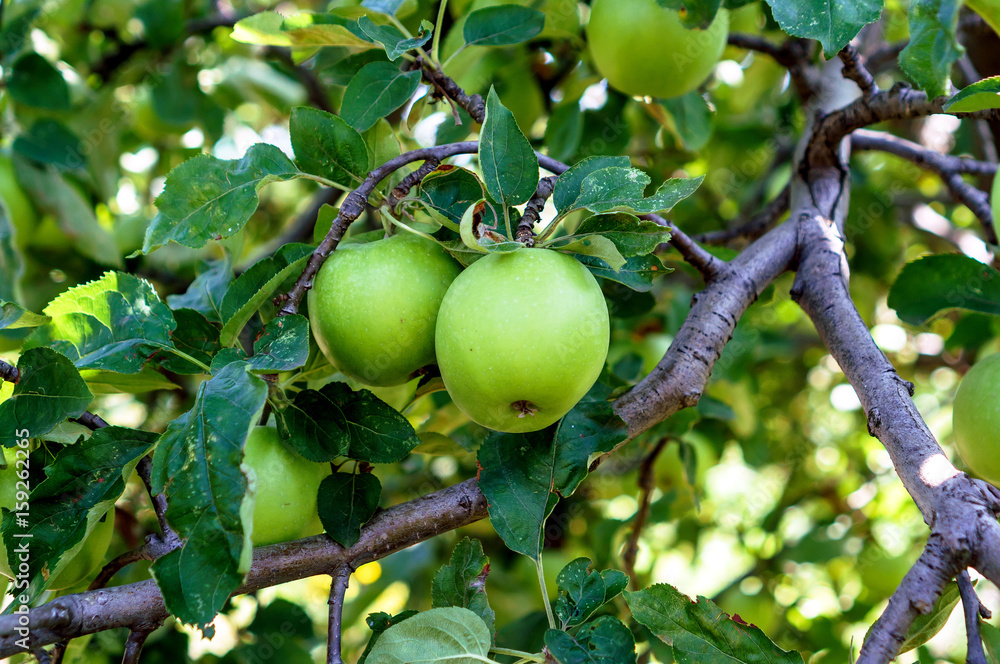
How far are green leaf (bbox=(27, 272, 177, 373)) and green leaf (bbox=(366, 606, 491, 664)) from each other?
1.59 ft

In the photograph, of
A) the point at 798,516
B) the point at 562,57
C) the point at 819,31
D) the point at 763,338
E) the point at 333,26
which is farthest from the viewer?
the point at 798,516

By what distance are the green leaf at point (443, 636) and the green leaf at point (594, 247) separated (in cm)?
46

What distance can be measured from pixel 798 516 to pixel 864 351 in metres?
2.42

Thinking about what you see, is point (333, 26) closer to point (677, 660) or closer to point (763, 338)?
point (677, 660)

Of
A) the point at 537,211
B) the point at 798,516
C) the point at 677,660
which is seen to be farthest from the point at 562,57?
the point at 798,516

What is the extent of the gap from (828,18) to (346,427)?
834 mm

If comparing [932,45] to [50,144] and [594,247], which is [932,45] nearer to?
[594,247]

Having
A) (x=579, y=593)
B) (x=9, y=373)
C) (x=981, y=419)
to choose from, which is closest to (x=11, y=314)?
(x=9, y=373)

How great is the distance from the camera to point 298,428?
99 cm

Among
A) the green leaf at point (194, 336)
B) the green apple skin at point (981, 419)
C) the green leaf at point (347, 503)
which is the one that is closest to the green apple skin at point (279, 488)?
the green leaf at point (347, 503)

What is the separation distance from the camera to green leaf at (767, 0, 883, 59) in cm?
95

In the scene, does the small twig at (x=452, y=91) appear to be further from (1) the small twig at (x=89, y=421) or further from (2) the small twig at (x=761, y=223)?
(2) the small twig at (x=761, y=223)

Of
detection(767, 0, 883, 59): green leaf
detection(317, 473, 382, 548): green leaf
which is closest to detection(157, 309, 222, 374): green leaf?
detection(317, 473, 382, 548): green leaf

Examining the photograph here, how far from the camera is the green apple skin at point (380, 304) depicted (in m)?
0.94
